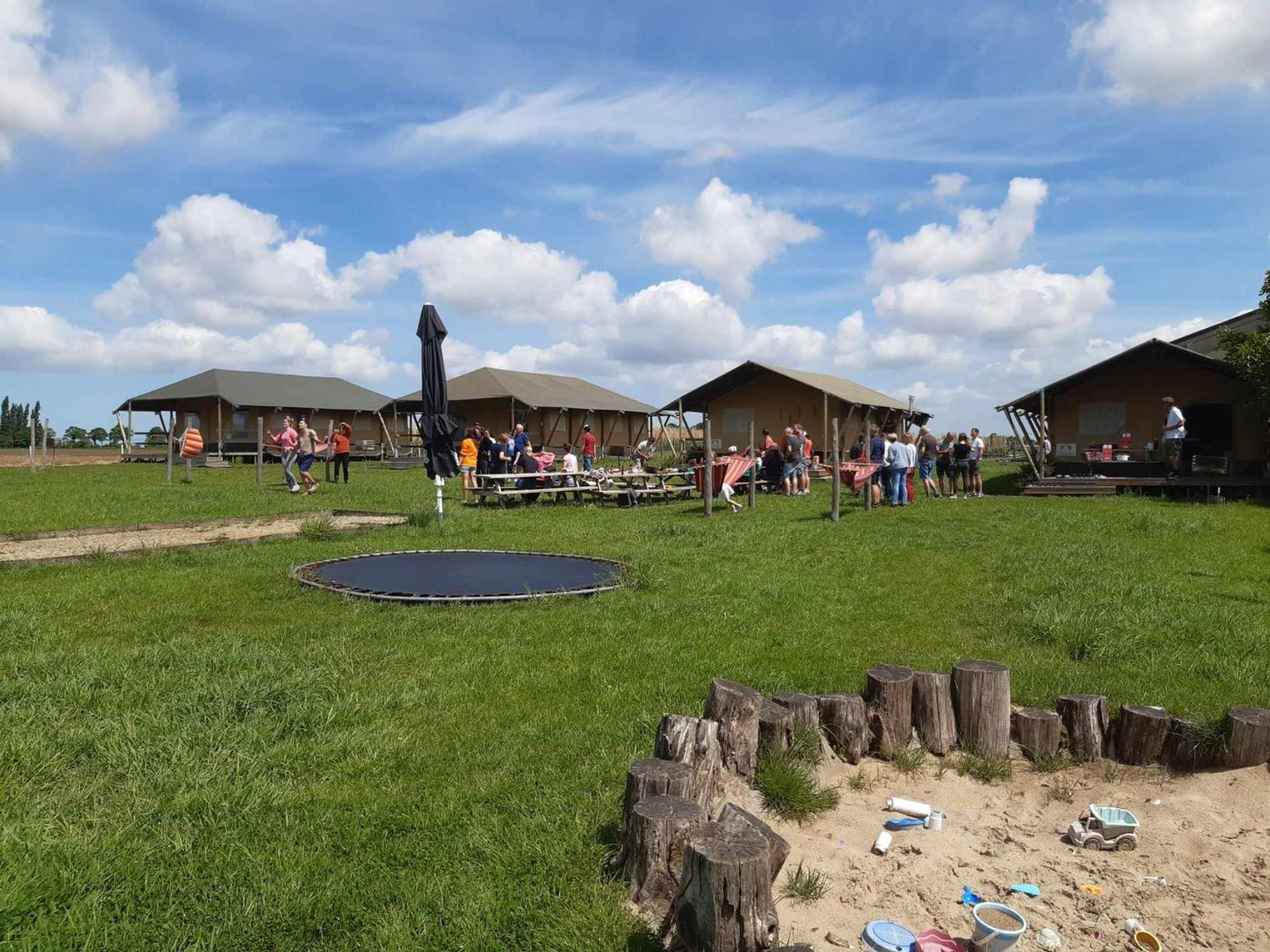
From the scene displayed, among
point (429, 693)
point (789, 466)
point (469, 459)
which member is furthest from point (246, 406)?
point (429, 693)

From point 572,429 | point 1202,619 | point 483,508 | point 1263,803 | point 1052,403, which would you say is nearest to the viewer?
point 1263,803

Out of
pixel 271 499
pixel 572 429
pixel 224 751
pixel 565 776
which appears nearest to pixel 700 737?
pixel 565 776

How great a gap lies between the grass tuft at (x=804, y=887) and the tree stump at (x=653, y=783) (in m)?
0.50

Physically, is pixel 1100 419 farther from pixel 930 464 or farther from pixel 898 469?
pixel 898 469

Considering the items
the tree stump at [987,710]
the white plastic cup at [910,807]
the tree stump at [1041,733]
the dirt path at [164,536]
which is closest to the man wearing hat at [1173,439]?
the dirt path at [164,536]

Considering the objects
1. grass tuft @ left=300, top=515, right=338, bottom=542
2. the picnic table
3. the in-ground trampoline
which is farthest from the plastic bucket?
the picnic table

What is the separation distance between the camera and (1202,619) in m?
6.94

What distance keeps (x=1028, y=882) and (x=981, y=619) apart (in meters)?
4.13

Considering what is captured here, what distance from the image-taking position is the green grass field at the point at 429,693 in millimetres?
3025

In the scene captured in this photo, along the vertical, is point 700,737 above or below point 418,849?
above

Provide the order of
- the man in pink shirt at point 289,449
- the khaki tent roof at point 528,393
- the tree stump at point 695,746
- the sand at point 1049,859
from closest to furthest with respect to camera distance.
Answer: the sand at point 1049,859 < the tree stump at point 695,746 < the man in pink shirt at point 289,449 < the khaki tent roof at point 528,393

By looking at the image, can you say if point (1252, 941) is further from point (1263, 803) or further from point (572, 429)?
point (572, 429)

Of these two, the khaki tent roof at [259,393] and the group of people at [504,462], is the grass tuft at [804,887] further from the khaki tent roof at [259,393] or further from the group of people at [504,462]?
the khaki tent roof at [259,393]

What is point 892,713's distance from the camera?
4441 millimetres
